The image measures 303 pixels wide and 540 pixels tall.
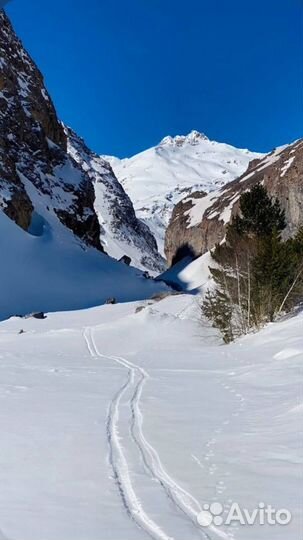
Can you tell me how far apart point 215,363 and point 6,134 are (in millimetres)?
48928

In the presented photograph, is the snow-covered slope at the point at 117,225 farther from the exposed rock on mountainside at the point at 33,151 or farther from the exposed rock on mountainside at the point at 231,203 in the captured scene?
the exposed rock on mountainside at the point at 33,151

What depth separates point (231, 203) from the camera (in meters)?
50.5

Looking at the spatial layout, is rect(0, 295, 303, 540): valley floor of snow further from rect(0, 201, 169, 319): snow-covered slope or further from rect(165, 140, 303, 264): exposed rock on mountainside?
rect(165, 140, 303, 264): exposed rock on mountainside

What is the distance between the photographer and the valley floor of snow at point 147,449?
347cm

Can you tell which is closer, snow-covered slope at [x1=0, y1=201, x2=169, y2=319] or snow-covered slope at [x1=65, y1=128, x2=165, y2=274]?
snow-covered slope at [x1=0, y1=201, x2=169, y2=319]

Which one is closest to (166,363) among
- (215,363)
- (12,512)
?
(215,363)

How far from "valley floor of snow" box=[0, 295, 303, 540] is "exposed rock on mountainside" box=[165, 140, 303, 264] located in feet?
99.3

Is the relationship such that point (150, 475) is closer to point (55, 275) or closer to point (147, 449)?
point (147, 449)

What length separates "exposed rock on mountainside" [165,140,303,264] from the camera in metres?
40.0

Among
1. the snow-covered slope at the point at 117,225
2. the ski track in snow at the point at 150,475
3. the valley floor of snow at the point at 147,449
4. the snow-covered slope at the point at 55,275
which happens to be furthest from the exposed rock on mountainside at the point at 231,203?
the snow-covered slope at the point at 117,225

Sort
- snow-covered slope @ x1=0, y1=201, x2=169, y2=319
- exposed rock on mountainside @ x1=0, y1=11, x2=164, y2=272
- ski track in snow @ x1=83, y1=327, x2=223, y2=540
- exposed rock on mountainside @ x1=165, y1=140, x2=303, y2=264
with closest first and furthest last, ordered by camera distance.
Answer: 1. ski track in snow @ x1=83, y1=327, x2=223, y2=540
2. snow-covered slope @ x1=0, y1=201, x2=169, y2=319
3. exposed rock on mountainside @ x1=165, y1=140, x2=303, y2=264
4. exposed rock on mountainside @ x1=0, y1=11, x2=164, y2=272

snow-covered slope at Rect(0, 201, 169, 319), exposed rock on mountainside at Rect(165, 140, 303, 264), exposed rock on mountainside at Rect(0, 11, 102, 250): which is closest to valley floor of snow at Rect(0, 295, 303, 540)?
snow-covered slope at Rect(0, 201, 169, 319)

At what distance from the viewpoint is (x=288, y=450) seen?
495 centimetres

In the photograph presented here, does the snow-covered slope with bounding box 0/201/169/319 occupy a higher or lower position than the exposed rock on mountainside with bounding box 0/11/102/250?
lower
